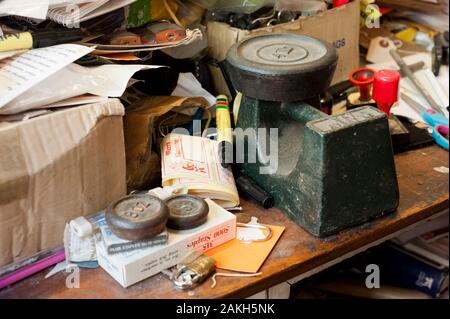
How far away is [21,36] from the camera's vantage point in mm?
885

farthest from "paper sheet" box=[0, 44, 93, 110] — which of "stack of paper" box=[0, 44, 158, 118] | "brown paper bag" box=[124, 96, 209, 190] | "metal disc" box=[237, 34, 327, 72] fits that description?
"metal disc" box=[237, 34, 327, 72]

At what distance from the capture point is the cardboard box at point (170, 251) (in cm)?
76

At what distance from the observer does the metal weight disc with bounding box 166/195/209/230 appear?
800 millimetres

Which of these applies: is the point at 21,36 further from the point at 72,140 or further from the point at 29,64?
the point at 72,140

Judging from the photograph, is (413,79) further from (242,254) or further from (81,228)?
(81,228)

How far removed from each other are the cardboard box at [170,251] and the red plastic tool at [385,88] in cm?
36

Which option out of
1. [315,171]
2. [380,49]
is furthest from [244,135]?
[380,49]

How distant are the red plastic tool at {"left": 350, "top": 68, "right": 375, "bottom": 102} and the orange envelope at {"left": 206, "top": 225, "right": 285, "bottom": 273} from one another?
364mm

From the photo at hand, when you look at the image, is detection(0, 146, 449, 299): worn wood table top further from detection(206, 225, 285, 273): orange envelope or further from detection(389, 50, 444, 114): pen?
detection(389, 50, 444, 114): pen

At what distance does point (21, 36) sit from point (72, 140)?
0.21m

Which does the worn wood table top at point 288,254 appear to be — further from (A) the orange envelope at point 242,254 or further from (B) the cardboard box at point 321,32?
(B) the cardboard box at point 321,32
